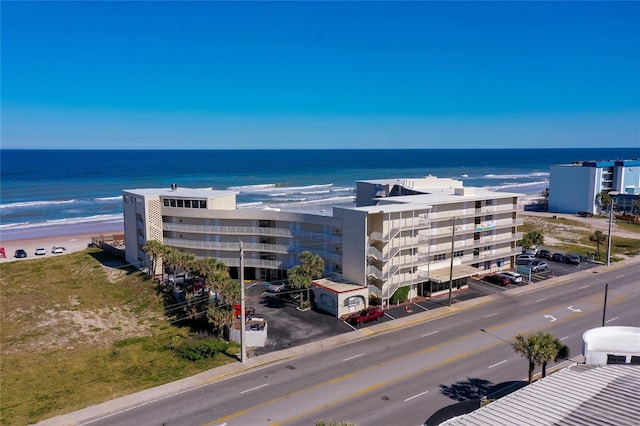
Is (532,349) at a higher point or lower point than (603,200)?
lower

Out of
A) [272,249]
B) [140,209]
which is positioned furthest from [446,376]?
[140,209]

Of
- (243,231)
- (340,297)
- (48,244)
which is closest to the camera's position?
(340,297)

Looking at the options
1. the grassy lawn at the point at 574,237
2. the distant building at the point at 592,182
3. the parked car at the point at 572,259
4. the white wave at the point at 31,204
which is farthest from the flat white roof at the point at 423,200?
the white wave at the point at 31,204

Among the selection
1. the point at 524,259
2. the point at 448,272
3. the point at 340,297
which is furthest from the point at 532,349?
the point at 524,259

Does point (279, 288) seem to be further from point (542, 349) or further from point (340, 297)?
point (542, 349)

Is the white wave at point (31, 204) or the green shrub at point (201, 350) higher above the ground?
the white wave at point (31, 204)

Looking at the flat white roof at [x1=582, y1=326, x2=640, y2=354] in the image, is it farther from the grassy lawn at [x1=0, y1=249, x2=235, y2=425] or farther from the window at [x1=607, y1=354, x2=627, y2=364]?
the grassy lawn at [x1=0, y1=249, x2=235, y2=425]

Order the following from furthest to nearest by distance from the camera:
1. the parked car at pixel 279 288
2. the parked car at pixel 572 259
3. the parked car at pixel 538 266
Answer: the parked car at pixel 572 259 → the parked car at pixel 538 266 → the parked car at pixel 279 288

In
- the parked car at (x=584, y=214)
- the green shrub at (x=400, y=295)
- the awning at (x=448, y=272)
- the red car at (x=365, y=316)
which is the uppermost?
the parked car at (x=584, y=214)

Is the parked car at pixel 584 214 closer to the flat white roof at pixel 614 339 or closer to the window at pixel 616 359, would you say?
the flat white roof at pixel 614 339
